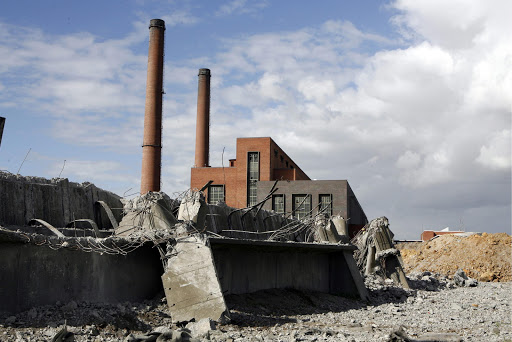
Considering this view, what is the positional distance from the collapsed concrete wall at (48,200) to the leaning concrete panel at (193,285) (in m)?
2.68

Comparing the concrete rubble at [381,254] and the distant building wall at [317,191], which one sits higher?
the distant building wall at [317,191]

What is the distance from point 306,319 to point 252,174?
34.6 meters

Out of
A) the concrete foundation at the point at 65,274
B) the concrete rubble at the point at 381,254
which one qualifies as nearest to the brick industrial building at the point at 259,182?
the concrete rubble at the point at 381,254

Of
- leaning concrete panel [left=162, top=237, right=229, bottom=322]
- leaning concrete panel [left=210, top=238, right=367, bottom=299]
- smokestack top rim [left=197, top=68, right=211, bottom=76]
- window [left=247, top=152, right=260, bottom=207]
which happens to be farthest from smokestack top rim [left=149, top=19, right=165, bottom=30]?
leaning concrete panel [left=162, top=237, right=229, bottom=322]

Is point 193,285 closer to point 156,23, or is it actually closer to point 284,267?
point 284,267

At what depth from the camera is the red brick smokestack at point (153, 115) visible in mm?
33000

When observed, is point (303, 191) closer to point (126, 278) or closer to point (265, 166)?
point (265, 166)

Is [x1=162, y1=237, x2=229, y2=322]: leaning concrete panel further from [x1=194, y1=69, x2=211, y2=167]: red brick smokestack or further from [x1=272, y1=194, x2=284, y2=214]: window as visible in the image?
[x1=272, y1=194, x2=284, y2=214]: window

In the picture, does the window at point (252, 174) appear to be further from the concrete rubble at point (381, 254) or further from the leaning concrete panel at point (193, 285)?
the leaning concrete panel at point (193, 285)

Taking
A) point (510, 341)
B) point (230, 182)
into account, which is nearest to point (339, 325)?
point (510, 341)

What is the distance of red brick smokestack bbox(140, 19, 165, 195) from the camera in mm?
33000

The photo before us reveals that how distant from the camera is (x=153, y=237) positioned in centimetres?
1062

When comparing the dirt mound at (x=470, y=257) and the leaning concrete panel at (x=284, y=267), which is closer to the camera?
the leaning concrete panel at (x=284, y=267)

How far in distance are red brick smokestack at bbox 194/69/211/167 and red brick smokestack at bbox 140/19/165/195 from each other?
948 centimetres
